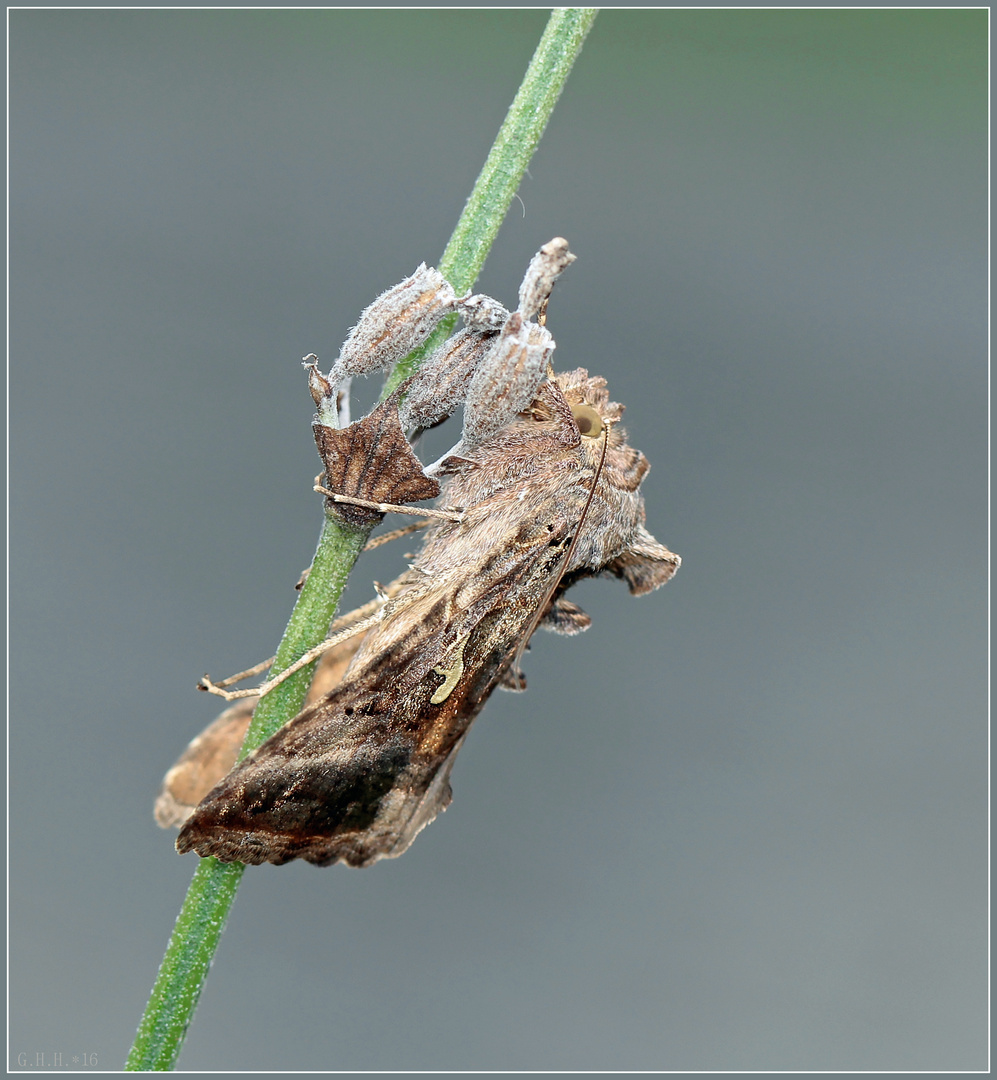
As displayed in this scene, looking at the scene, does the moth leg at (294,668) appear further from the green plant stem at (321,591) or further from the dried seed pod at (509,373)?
the dried seed pod at (509,373)

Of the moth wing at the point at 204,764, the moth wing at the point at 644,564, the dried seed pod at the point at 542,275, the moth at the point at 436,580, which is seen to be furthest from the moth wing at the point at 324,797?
the dried seed pod at the point at 542,275

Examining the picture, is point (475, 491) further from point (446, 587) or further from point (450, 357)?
point (450, 357)

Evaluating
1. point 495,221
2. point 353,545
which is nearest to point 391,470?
point 353,545

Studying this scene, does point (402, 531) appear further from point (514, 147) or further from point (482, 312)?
point (514, 147)

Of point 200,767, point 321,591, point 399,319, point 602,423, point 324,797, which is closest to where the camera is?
point 399,319

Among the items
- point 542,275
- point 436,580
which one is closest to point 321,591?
point 436,580

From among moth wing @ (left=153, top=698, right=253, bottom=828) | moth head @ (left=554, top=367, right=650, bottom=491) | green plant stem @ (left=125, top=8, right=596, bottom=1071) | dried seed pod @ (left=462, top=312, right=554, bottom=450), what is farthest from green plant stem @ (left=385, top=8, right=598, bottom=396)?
moth wing @ (left=153, top=698, right=253, bottom=828)

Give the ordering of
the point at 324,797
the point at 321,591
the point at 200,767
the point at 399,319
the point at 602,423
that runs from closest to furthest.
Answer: the point at 399,319, the point at 321,591, the point at 324,797, the point at 602,423, the point at 200,767
